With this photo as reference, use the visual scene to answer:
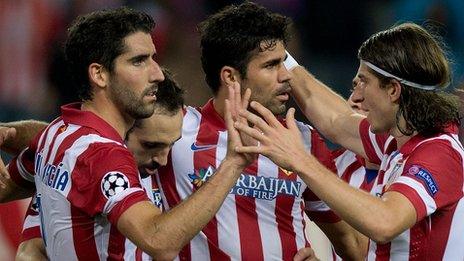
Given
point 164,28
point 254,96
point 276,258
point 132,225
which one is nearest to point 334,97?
point 254,96

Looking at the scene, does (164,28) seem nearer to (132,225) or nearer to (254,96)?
(254,96)

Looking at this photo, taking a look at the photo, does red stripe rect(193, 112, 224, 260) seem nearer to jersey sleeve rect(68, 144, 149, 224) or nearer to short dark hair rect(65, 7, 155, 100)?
short dark hair rect(65, 7, 155, 100)

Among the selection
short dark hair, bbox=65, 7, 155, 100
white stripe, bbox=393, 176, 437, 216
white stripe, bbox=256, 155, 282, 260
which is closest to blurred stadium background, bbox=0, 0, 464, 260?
white stripe, bbox=256, 155, 282, 260

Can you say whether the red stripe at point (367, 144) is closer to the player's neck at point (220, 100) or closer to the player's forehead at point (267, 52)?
the player's forehead at point (267, 52)

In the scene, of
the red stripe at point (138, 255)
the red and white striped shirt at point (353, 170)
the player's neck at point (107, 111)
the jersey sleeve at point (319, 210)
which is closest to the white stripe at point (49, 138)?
the player's neck at point (107, 111)

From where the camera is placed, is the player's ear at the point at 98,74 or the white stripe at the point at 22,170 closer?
the player's ear at the point at 98,74

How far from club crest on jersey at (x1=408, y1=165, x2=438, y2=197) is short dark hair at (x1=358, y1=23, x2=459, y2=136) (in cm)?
22

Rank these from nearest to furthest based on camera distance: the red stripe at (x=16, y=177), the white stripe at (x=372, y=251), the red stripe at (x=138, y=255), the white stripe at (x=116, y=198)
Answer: the white stripe at (x=116, y=198)
the white stripe at (x=372, y=251)
the red stripe at (x=138, y=255)
the red stripe at (x=16, y=177)

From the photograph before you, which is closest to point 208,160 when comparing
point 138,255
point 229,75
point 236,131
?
point 229,75

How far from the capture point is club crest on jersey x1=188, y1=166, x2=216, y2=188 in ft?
14.7

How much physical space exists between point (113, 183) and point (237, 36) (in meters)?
1.31

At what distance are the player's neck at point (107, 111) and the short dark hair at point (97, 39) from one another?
4 centimetres

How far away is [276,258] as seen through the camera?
4.53 metres

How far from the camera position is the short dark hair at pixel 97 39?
396 cm
